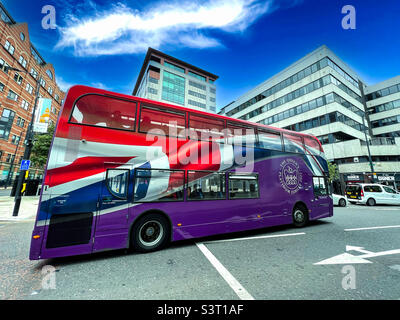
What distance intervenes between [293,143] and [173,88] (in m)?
45.8

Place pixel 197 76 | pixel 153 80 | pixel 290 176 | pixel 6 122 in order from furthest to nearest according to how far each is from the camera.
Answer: pixel 197 76
pixel 153 80
pixel 6 122
pixel 290 176

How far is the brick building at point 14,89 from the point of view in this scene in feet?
95.7

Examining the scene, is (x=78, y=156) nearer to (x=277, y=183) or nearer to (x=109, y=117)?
(x=109, y=117)

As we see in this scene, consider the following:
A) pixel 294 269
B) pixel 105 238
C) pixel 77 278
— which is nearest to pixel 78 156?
pixel 105 238

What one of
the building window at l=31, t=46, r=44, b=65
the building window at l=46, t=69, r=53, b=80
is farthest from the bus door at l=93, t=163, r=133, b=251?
the building window at l=46, t=69, r=53, b=80

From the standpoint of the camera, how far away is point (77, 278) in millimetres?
3188

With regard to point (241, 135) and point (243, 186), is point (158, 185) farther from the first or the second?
point (241, 135)

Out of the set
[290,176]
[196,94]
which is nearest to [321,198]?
[290,176]

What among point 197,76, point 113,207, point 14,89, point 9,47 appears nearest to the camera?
point 113,207

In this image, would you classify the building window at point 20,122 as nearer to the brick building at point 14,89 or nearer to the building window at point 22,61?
the brick building at point 14,89

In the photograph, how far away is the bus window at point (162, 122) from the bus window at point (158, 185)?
1.10 metres

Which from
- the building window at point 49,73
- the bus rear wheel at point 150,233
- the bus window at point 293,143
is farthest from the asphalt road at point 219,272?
the building window at point 49,73

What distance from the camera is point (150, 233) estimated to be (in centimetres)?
466
